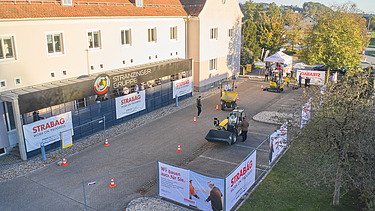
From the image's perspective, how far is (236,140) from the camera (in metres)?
20.9

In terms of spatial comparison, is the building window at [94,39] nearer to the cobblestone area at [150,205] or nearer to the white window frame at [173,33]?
the white window frame at [173,33]

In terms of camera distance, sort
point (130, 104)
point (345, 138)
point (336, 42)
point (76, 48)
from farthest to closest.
A: point (336, 42) < point (130, 104) < point (76, 48) < point (345, 138)

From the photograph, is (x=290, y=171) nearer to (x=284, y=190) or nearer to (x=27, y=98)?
(x=284, y=190)

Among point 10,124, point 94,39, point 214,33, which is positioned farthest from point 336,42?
point 10,124

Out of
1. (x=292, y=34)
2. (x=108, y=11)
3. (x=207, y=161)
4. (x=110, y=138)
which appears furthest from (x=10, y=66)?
(x=292, y=34)

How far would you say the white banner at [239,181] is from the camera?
12719mm

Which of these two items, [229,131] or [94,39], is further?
[94,39]

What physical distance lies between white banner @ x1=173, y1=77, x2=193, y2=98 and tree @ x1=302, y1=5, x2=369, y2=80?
46.8 ft

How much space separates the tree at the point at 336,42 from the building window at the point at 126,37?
19.9 metres

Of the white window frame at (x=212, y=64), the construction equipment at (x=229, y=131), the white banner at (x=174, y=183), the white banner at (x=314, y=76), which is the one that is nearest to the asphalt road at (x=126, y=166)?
the construction equipment at (x=229, y=131)

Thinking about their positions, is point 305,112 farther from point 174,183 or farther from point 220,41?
point 220,41

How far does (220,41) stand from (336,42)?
464 inches

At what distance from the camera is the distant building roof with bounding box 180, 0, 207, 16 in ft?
107

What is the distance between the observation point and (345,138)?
11.9 m
